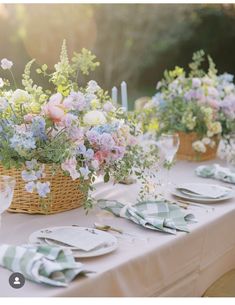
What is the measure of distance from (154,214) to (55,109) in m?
0.39

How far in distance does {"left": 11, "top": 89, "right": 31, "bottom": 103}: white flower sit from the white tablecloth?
30 centimetres

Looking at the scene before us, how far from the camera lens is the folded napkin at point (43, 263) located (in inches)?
38.8

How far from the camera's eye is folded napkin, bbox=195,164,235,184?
1873mm

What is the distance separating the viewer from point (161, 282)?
1233 mm

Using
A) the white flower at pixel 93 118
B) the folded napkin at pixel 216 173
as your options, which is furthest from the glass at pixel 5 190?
the folded napkin at pixel 216 173

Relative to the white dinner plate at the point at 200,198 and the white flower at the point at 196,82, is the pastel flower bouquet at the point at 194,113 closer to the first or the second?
the white flower at the point at 196,82

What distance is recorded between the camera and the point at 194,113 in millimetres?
2178

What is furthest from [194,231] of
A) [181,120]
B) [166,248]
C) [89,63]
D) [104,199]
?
[181,120]

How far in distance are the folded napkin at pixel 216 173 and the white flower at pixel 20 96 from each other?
2.68ft

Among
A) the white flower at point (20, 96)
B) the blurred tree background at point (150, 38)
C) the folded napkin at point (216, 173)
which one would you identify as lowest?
the folded napkin at point (216, 173)

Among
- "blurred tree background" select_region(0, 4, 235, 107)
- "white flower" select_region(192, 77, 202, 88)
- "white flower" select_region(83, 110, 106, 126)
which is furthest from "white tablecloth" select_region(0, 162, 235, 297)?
"blurred tree background" select_region(0, 4, 235, 107)

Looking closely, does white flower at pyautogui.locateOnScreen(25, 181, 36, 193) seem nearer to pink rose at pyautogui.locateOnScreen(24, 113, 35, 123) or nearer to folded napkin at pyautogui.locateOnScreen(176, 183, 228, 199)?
pink rose at pyautogui.locateOnScreen(24, 113, 35, 123)

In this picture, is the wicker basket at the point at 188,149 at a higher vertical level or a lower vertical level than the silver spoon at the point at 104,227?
higher
